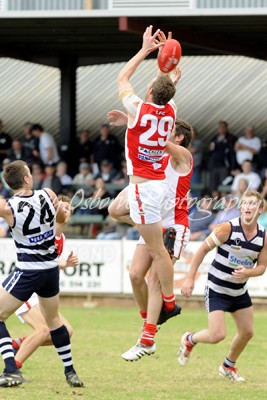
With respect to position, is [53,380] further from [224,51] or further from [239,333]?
[224,51]

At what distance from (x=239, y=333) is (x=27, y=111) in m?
18.0

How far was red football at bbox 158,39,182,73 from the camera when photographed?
9.21 meters

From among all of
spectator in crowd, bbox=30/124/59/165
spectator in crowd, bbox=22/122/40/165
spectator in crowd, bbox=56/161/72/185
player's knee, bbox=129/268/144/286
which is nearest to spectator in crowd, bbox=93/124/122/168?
spectator in crowd, bbox=56/161/72/185

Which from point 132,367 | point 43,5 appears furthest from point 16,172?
point 43,5

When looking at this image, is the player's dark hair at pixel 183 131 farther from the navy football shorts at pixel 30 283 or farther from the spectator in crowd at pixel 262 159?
the spectator in crowd at pixel 262 159

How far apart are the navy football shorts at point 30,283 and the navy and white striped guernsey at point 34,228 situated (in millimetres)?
56

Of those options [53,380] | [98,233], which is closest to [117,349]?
[53,380]

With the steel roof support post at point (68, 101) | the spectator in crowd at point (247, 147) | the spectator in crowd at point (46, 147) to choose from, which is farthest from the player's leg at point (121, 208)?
the steel roof support post at point (68, 101)

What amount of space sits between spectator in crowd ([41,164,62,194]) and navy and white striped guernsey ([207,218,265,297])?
36.1 ft

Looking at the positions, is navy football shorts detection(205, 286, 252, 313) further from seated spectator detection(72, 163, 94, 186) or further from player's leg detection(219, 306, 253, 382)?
seated spectator detection(72, 163, 94, 186)

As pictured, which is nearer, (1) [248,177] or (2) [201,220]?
(2) [201,220]

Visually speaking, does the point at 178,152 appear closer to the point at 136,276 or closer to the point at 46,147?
the point at 136,276

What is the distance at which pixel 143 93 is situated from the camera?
2603 cm

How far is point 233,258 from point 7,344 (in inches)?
94.7
